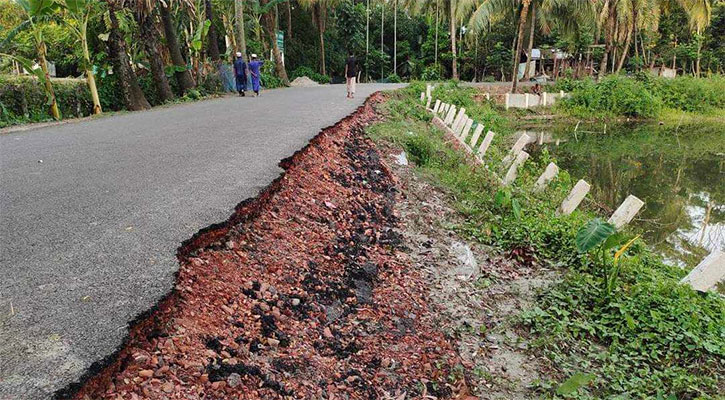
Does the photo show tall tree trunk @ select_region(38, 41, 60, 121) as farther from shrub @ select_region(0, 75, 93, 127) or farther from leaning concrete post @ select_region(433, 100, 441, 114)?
leaning concrete post @ select_region(433, 100, 441, 114)

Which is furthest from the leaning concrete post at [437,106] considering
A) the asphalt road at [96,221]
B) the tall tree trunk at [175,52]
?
the asphalt road at [96,221]

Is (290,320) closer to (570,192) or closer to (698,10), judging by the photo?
(570,192)

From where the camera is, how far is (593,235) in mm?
4781

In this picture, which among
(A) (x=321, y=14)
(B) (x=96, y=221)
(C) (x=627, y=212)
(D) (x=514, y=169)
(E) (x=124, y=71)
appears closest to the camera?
(B) (x=96, y=221)

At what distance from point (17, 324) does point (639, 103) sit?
94.0 feet

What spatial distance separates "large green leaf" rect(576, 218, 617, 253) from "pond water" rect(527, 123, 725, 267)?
12.1ft

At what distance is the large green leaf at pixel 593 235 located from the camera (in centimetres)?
473

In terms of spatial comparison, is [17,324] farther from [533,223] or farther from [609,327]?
[533,223]

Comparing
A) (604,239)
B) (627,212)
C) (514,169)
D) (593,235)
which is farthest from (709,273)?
(514,169)

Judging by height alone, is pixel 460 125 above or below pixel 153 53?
below

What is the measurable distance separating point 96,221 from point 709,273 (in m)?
5.31

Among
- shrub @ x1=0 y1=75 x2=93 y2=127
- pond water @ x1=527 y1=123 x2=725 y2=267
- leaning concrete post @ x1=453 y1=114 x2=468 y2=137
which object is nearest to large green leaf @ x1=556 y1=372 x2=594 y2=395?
pond water @ x1=527 y1=123 x2=725 y2=267

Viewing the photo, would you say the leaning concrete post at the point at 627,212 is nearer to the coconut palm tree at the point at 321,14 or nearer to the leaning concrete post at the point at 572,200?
the leaning concrete post at the point at 572,200

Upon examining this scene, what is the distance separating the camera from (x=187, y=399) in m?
2.59
